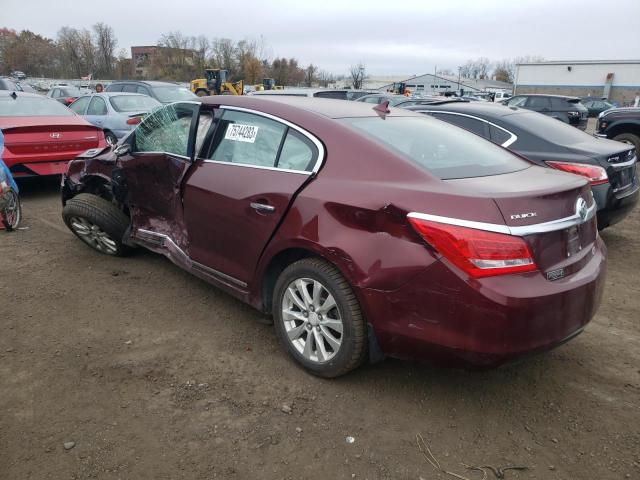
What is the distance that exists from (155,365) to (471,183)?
2133 mm

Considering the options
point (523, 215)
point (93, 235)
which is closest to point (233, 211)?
point (523, 215)

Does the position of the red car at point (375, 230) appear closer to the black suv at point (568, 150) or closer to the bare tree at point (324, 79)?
the black suv at point (568, 150)

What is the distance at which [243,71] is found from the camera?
68688 millimetres

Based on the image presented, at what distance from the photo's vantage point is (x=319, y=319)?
2.83 m

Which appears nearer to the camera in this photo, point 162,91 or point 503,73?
point 162,91

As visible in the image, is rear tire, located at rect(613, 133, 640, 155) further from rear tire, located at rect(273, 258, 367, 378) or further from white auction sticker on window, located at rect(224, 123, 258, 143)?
rear tire, located at rect(273, 258, 367, 378)

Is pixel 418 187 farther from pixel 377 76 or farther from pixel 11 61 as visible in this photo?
pixel 377 76

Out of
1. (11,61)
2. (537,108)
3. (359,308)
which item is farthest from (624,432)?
(11,61)

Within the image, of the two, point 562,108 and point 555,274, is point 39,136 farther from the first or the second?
point 562,108

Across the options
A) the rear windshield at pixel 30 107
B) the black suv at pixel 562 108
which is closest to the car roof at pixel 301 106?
the rear windshield at pixel 30 107

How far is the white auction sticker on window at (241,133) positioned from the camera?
3.29m

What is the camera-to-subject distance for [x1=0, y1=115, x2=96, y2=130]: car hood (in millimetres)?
6763

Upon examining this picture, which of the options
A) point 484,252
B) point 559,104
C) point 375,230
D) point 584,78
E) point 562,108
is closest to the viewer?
point 484,252

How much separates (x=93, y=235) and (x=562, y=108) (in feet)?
54.5
